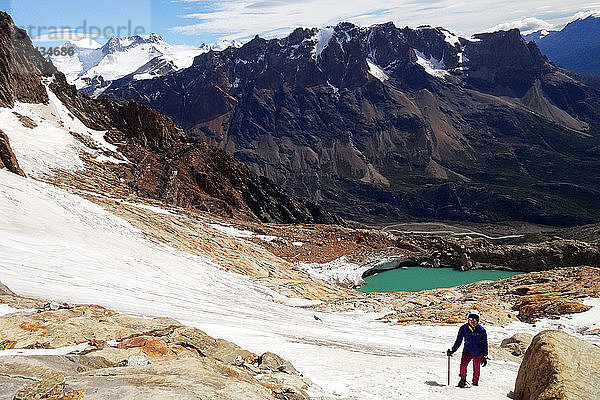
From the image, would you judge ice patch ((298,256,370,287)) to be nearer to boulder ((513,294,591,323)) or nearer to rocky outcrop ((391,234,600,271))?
rocky outcrop ((391,234,600,271))

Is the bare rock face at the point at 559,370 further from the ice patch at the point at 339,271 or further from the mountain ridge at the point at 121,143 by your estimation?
the mountain ridge at the point at 121,143

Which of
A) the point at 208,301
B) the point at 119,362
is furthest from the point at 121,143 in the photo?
the point at 119,362

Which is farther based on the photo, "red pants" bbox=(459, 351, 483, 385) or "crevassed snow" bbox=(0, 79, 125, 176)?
"crevassed snow" bbox=(0, 79, 125, 176)

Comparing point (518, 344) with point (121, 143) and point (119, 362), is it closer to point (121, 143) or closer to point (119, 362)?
point (119, 362)

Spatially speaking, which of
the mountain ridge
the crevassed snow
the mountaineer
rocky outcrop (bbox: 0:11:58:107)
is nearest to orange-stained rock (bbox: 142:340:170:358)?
the mountaineer

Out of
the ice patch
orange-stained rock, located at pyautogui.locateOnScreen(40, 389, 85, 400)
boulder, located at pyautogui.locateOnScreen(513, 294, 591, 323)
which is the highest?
orange-stained rock, located at pyautogui.locateOnScreen(40, 389, 85, 400)

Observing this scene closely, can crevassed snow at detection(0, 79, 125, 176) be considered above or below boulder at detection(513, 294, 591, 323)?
above

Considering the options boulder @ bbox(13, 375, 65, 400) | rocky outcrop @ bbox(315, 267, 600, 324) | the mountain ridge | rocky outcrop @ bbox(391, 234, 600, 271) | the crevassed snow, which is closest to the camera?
boulder @ bbox(13, 375, 65, 400)

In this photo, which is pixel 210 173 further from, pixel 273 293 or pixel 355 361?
pixel 355 361
